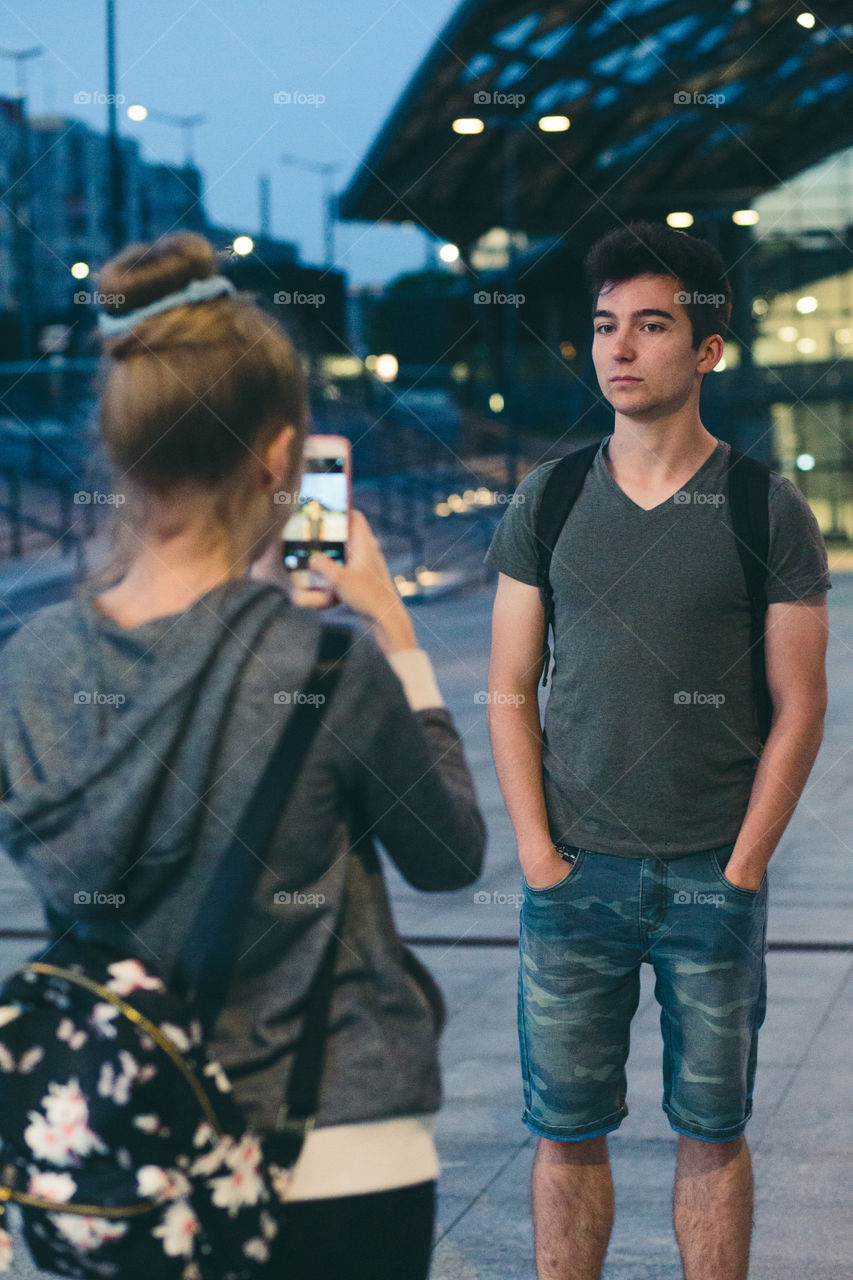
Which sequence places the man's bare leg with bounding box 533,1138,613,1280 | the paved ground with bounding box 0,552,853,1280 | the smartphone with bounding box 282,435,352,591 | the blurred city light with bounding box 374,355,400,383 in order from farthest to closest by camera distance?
the blurred city light with bounding box 374,355,400,383 < the paved ground with bounding box 0,552,853,1280 < the man's bare leg with bounding box 533,1138,613,1280 < the smartphone with bounding box 282,435,352,591

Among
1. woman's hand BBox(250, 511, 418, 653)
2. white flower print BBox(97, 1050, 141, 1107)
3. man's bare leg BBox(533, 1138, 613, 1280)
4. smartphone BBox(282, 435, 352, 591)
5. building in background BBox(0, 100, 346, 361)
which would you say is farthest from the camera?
building in background BBox(0, 100, 346, 361)

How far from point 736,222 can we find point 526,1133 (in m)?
38.0

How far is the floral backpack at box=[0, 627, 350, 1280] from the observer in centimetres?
156

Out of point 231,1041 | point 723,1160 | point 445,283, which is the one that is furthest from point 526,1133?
point 445,283

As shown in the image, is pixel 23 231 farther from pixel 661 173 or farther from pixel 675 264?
pixel 675 264

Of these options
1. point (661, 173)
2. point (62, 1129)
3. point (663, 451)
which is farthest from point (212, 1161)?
point (661, 173)

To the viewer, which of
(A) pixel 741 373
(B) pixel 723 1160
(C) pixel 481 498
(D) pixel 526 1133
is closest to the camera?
(B) pixel 723 1160

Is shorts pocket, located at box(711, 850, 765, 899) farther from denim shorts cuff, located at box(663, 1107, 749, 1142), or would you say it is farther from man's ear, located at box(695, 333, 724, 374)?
man's ear, located at box(695, 333, 724, 374)

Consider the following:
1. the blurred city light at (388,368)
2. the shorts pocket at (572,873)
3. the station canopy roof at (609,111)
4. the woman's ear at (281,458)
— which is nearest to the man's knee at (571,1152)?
the shorts pocket at (572,873)

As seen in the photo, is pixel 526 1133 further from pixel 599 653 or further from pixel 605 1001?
pixel 599 653

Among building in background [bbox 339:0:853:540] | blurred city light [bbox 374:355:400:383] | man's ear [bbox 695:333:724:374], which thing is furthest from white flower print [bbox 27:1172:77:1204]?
blurred city light [bbox 374:355:400:383]

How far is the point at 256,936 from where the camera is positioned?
166 centimetres

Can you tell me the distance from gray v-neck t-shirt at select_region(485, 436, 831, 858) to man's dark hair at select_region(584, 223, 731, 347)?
312 millimetres

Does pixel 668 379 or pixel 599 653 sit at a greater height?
pixel 668 379
